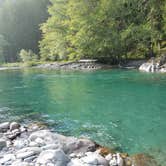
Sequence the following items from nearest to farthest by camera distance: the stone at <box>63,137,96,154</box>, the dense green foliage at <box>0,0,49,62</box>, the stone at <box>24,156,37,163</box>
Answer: the stone at <box>24,156,37,163</box> → the stone at <box>63,137,96,154</box> → the dense green foliage at <box>0,0,49,62</box>

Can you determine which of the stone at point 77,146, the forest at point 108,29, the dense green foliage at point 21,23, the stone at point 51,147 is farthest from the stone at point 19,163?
the dense green foliage at point 21,23

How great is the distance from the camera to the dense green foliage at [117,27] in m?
31.0

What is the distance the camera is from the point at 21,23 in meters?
59.9

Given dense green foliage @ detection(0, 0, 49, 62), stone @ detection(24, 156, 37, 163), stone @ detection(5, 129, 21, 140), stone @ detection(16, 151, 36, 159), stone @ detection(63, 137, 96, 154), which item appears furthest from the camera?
dense green foliage @ detection(0, 0, 49, 62)

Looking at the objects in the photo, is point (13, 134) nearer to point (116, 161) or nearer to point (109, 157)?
point (109, 157)

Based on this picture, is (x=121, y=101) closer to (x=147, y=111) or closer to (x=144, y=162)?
(x=147, y=111)

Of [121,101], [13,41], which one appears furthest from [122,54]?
[13,41]

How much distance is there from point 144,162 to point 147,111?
178 inches

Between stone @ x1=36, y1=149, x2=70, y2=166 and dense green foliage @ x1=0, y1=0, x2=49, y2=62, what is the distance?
2183 inches

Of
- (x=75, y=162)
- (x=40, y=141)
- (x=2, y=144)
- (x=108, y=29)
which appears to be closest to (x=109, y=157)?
(x=75, y=162)

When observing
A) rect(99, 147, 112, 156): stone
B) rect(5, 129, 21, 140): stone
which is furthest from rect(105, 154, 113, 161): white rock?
rect(5, 129, 21, 140): stone

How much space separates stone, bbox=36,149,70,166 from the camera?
5.25 metres

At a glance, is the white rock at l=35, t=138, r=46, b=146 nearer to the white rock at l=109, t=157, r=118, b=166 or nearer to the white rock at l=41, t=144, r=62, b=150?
the white rock at l=41, t=144, r=62, b=150

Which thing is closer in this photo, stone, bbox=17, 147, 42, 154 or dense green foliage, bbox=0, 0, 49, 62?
stone, bbox=17, 147, 42, 154
